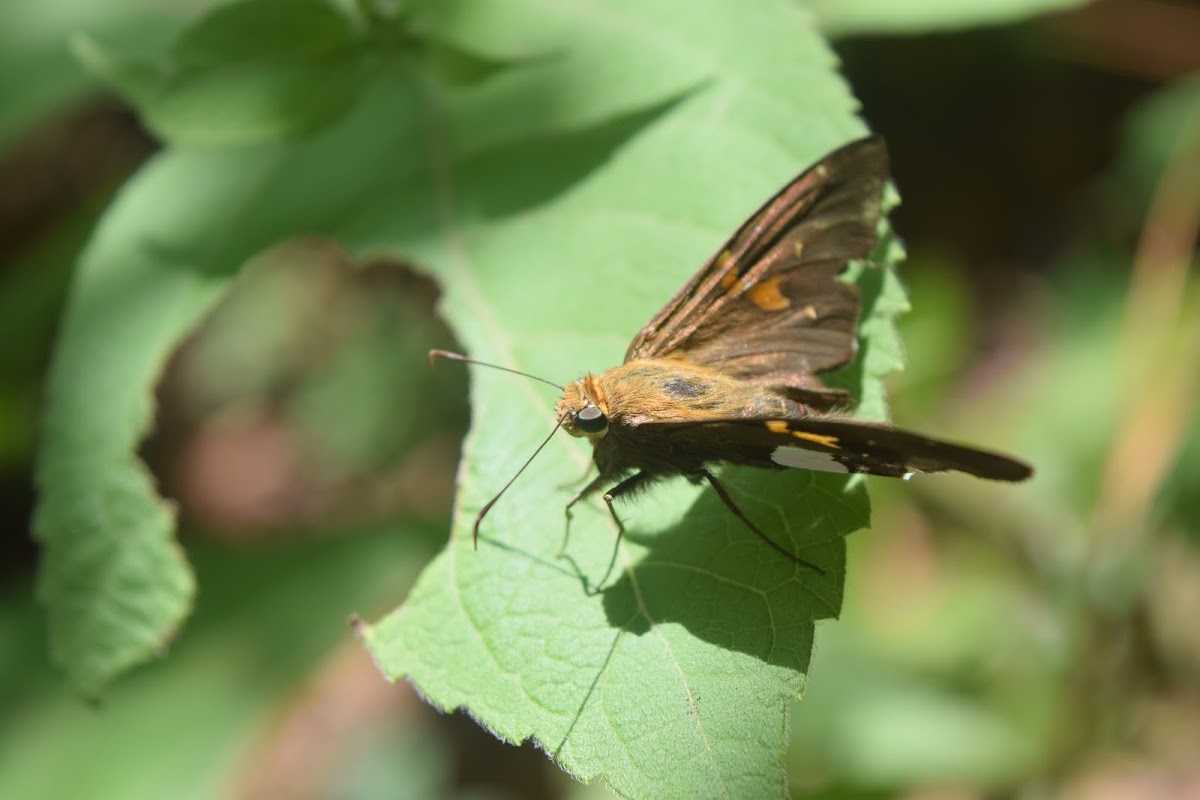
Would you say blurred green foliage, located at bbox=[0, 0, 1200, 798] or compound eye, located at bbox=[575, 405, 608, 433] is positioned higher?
compound eye, located at bbox=[575, 405, 608, 433]

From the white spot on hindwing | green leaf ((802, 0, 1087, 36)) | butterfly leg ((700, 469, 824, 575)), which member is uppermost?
green leaf ((802, 0, 1087, 36))

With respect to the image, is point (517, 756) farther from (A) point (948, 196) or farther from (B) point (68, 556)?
(A) point (948, 196)

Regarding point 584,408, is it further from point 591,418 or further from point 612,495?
point 612,495

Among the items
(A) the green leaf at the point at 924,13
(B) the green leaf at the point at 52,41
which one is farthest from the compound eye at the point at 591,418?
(B) the green leaf at the point at 52,41

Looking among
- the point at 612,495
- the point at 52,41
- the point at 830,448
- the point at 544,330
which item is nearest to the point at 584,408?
the point at 612,495

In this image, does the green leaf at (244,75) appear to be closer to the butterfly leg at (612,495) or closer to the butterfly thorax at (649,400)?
the butterfly thorax at (649,400)

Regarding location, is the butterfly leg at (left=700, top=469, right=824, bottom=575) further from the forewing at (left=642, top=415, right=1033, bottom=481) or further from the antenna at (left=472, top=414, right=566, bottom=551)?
the antenna at (left=472, top=414, right=566, bottom=551)

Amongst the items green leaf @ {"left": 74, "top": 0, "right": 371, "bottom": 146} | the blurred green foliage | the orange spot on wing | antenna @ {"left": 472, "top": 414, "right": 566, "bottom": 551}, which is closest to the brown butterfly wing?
the orange spot on wing

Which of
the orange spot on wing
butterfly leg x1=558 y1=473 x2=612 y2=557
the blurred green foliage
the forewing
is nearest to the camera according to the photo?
the forewing
